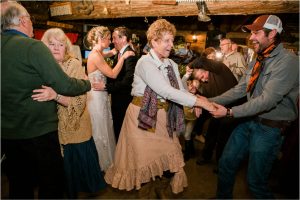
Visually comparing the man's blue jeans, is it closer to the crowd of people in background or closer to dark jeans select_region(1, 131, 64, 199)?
the crowd of people in background

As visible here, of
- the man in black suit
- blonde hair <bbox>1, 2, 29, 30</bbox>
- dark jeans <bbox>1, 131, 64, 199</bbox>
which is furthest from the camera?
the man in black suit

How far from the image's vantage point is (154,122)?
8.16 feet

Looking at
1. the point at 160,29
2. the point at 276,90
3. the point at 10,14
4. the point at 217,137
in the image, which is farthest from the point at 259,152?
the point at 10,14

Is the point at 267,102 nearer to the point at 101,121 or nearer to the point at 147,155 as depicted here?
the point at 147,155

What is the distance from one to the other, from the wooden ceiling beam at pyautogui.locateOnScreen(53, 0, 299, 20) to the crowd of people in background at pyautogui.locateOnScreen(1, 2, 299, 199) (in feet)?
4.04

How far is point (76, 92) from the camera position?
2025 mm

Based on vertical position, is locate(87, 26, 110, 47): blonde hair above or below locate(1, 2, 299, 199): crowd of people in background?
above

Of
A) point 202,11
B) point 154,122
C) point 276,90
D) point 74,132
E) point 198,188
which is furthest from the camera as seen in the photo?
point 202,11

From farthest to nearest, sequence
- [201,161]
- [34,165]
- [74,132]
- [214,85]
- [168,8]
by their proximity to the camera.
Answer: [168,8], [201,161], [214,85], [74,132], [34,165]

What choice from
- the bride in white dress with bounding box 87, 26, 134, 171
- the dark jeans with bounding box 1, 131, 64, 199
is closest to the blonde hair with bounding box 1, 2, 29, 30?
the dark jeans with bounding box 1, 131, 64, 199

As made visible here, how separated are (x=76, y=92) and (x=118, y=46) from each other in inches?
81.8

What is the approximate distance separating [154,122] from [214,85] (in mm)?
1451

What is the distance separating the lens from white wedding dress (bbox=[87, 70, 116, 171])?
3596 mm

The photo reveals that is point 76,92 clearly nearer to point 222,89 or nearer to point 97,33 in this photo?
point 97,33
